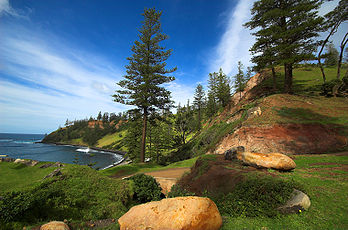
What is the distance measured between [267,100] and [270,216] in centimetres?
1736

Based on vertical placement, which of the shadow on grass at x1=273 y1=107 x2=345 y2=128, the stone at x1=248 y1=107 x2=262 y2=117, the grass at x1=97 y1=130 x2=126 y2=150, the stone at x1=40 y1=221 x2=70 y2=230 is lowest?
the grass at x1=97 y1=130 x2=126 y2=150

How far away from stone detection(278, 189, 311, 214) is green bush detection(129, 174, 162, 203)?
577 cm

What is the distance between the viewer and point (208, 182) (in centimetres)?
707

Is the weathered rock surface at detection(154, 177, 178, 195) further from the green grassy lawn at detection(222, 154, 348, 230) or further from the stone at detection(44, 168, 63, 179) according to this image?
the stone at detection(44, 168, 63, 179)

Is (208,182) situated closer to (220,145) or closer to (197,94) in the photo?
(220,145)

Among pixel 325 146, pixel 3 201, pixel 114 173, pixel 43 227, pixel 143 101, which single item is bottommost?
pixel 114 173

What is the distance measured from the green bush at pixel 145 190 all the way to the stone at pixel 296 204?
18.9 feet

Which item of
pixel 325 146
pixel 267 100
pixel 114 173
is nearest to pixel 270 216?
pixel 325 146

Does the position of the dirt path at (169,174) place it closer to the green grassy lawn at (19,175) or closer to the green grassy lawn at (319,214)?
the green grassy lawn at (319,214)

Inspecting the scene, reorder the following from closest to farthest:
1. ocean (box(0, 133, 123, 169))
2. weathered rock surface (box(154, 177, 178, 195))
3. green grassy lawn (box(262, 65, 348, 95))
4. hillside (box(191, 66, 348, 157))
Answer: weathered rock surface (box(154, 177, 178, 195))
hillside (box(191, 66, 348, 157))
green grassy lawn (box(262, 65, 348, 95))
ocean (box(0, 133, 123, 169))

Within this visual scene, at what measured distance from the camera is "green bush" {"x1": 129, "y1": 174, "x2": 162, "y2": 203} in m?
7.51

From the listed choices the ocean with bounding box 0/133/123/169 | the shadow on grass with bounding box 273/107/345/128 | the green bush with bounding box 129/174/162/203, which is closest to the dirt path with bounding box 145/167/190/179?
the green bush with bounding box 129/174/162/203

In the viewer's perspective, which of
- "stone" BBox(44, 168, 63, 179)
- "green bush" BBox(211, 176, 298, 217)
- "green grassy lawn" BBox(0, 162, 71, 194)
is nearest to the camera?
"green bush" BBox(211, 176, 298, 217)

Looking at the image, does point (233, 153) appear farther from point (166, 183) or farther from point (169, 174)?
point (169, 174)
